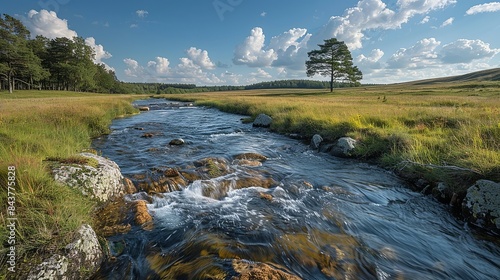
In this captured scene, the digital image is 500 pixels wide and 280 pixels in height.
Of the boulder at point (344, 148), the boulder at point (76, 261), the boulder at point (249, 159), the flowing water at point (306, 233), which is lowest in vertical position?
the flowing water at point (306, 233)

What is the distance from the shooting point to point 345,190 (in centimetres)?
752

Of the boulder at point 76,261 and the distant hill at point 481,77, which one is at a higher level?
the distant hill at point 481,77

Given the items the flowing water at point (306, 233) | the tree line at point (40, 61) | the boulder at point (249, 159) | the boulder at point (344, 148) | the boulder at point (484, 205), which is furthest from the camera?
the tree line at point (40, 61)

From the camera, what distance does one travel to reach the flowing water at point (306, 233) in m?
4.11

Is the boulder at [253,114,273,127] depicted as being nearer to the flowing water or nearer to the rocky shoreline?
the flowing water

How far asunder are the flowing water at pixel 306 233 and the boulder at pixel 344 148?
1.71 meters

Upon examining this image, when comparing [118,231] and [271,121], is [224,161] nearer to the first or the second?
[118,231]

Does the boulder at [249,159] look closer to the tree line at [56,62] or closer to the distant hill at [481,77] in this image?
the tree line at [56,62]

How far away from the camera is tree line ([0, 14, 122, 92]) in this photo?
48.8 m

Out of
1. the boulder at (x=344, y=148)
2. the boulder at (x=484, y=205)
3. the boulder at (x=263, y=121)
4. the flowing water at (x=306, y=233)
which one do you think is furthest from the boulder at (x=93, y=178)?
the boulder at (x=263, y=121)

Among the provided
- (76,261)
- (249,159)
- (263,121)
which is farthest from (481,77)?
(76,261)

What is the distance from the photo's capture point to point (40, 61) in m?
60.4

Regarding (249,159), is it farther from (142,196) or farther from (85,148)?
(85,148)

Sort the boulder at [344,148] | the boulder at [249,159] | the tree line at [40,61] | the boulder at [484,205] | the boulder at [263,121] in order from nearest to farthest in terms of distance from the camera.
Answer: the boulder at [484,205]
the boulder at [249,159]
the boulder at [344,148]
the boulder at [263,121]
the tree line at [40,61]
